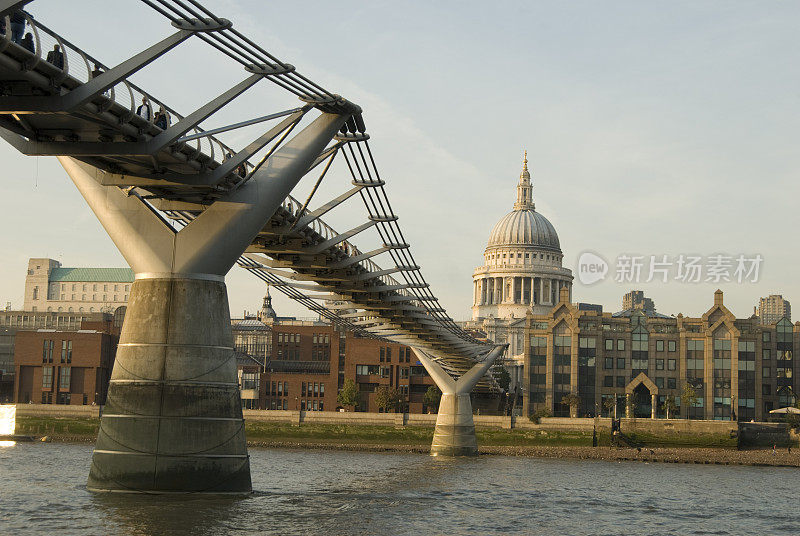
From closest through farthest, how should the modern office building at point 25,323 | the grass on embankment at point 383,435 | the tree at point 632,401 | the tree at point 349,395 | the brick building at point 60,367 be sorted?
the grass on embankment at point 383,435, the brick building at point 60,367, the tree at point 349,395, the tree at point 632,401, the modern office building at point 25,323

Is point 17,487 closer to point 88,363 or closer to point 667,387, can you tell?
point 88,363

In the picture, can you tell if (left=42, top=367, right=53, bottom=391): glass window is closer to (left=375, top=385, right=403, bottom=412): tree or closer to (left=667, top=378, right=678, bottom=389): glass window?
(left=375, top=385, right=403, bottom=412): tree

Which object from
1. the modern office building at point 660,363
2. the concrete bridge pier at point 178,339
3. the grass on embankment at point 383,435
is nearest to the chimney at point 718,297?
the modern office building at point 660,363

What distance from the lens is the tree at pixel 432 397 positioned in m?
114

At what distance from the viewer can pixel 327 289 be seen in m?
50.3

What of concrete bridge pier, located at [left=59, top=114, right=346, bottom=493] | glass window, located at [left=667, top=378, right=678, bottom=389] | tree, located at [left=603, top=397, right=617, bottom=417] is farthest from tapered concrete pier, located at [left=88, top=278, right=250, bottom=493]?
glass window, located at [left=667, top=378, right=678, bottom=389]

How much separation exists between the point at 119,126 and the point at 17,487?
21.8 meters

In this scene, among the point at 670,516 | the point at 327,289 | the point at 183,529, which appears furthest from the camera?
the point at 327,289

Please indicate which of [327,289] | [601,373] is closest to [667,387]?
[601,373]

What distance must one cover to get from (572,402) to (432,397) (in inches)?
536

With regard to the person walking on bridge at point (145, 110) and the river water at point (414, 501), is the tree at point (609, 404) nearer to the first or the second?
the river water at point (414, 501)

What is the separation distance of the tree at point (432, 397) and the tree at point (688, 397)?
77.4 feet

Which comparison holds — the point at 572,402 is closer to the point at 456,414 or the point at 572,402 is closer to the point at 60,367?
the point at 456,414

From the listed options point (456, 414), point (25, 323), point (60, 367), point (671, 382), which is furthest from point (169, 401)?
point (25, 323)
